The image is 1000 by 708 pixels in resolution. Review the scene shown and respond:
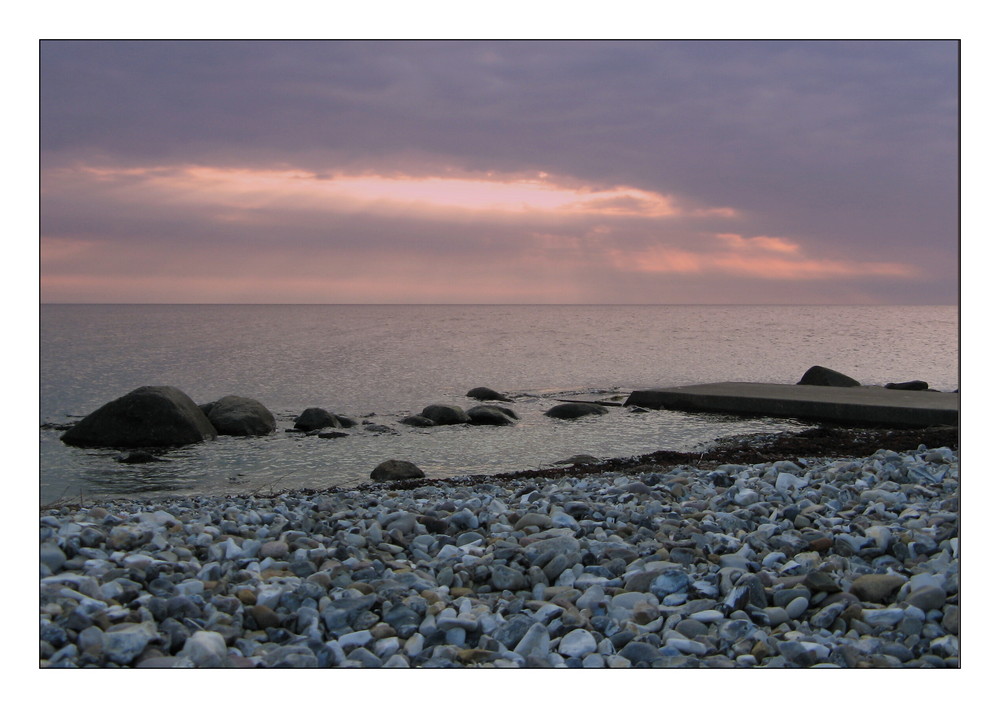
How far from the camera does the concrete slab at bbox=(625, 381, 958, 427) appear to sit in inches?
547

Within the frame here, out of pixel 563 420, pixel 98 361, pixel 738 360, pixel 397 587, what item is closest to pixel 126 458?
pixel 563 420

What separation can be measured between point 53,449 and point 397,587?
12218mm

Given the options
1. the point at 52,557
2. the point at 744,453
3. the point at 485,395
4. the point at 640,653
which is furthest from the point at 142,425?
the point at 640,653

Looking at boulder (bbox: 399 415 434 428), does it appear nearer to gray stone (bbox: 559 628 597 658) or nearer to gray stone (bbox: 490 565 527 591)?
gray stone (bbox: 490 565 527 591)

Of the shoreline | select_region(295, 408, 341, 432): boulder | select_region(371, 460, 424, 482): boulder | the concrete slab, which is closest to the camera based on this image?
the shoreline

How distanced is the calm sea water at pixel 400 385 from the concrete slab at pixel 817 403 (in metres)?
0.64

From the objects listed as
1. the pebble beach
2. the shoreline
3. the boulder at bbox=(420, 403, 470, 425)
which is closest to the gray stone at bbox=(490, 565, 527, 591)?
the pebble beach

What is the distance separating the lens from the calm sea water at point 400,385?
38.9 ft

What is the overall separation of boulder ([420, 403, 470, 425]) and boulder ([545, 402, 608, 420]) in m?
2.24

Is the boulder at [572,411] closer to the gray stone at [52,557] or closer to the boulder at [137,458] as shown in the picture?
the boulder at [137,458]

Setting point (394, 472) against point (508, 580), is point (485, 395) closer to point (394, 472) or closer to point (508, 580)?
point (394, 472)

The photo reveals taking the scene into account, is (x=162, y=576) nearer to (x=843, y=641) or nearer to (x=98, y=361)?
(x=843, y=641)

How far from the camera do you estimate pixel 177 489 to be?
1043cm

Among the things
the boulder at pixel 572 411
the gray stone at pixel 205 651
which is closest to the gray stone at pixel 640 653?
the gray stone at pixel 205 651
